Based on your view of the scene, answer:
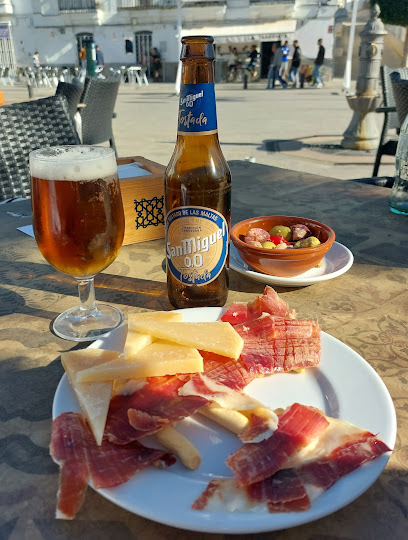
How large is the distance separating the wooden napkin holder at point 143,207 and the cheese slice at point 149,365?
31.6 inches

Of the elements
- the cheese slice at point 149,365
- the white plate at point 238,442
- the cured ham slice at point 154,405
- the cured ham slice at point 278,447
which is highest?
the cheese slice at point 149,365

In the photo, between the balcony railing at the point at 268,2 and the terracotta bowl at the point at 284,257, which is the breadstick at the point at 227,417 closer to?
the terracotta bowl at the point at 284,257

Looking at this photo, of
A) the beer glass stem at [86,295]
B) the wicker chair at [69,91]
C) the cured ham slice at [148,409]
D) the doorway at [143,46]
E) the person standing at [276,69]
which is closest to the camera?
the cured ham slice at [148,409]

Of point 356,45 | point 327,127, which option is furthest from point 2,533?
point 356,45

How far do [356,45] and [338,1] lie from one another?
396cm

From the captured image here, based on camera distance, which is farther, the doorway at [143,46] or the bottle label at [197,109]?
the doorway at [143,46]

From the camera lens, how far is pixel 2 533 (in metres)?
0.61

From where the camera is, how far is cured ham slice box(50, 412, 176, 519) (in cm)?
62

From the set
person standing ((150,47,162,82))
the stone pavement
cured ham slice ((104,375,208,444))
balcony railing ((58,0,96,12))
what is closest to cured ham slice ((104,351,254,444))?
cured ham slice ((104,375,208,444))

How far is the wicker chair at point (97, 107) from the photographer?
5.01 m

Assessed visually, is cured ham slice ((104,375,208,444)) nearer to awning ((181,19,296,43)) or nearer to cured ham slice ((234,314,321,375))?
cured ham slice ((234,314,321,375))

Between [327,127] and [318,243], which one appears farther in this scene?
[327,127]

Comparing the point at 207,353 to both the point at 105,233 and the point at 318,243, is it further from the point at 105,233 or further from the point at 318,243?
the point at 318,243

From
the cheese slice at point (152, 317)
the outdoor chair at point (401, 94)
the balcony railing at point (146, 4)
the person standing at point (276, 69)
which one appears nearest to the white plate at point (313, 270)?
the cheese slice at point (152, 317)
